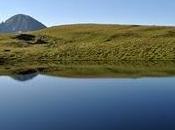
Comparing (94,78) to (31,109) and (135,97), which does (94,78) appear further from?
(31,109)

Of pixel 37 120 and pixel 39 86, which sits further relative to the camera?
pixel 39 86

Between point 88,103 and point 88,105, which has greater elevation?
point 88,105

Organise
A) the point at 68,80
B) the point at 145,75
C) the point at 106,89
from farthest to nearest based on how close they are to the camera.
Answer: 1. the point at 145,75
2. the point at 68,80
3. the point at 106,89

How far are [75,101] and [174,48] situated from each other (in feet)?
231

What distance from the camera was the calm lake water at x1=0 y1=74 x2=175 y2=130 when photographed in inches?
993

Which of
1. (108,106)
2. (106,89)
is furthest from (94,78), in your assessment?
(108,106)

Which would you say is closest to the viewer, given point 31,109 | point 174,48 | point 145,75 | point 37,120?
point 37,120

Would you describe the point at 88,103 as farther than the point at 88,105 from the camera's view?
Yes

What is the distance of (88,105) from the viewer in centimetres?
3228

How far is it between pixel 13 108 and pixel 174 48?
75.0m

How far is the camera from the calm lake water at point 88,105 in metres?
25.2

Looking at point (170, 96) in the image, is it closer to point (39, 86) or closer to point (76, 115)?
point (76, 115)

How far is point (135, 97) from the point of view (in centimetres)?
3688

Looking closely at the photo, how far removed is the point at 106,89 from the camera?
4344 cm
